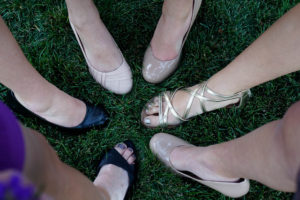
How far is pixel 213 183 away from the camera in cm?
127

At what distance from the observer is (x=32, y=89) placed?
1.11m

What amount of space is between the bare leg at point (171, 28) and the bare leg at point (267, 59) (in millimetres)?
277

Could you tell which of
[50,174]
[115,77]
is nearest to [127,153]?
[115,77]

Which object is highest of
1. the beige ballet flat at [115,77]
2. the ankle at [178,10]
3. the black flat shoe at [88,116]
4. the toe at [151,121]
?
the ankle at [178,10]

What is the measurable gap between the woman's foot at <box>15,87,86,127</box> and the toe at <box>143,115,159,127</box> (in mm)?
321

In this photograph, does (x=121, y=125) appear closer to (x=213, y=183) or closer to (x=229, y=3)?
(x=213, y=183)

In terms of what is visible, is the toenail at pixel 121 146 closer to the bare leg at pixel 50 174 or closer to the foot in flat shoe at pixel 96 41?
the foot in flat shoe at pixel 96 41

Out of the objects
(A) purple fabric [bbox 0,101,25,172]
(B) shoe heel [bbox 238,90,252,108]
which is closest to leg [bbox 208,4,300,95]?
(B) shoe heel [bbox 238,90,252,108]

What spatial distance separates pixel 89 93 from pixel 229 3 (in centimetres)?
97

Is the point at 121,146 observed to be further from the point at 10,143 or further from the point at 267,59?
the point at 10,143

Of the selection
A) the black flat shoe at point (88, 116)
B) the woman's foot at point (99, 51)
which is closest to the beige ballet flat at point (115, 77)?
the woman's foot at point (99, 51)

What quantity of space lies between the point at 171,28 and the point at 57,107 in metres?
0.65

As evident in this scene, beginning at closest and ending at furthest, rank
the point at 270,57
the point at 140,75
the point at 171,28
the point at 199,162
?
the point at 270,57
the point at 199,162
the point at 171,28
the point at 140,75

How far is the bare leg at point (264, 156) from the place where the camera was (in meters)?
0.73
